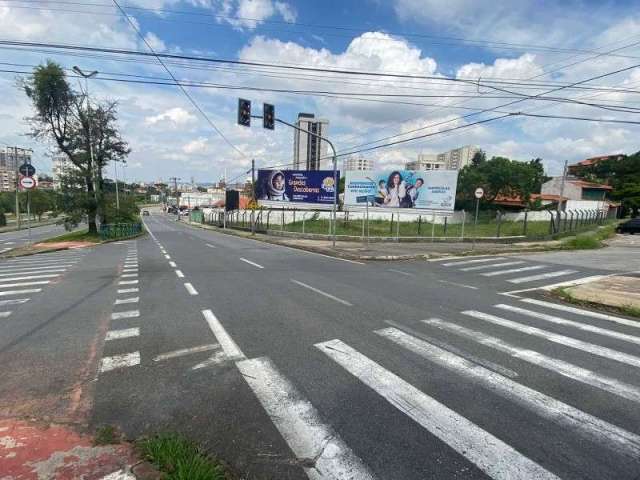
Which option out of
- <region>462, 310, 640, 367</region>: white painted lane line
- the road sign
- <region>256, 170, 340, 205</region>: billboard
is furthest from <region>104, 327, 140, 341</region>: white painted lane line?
<region>256, 170, 340, 205</region>: billboard

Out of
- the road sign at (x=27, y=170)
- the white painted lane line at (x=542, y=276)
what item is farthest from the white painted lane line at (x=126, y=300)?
the road sign at (x=27, y=170)

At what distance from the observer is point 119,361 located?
4492mm

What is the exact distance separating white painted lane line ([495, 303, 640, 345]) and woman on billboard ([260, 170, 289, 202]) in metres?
35.4

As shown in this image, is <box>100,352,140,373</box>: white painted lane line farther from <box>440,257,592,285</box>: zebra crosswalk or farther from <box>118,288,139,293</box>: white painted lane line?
<box>440,257,592,285</box>: zebra crosswalk

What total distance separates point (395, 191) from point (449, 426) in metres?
33.0

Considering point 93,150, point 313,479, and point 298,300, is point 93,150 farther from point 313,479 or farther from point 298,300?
point 313,479

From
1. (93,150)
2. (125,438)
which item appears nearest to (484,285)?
(125,438)

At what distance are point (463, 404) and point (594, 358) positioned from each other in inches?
103

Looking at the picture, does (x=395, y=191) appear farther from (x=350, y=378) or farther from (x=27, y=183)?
(x=350, y=378)

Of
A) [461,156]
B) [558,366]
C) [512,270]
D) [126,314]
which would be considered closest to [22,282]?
[126,314]

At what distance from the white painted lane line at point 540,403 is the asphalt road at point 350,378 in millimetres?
18

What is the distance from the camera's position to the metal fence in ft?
83.7

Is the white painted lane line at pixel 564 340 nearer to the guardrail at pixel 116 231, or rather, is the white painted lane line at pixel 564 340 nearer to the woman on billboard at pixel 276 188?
the guardrail at pixel 116 231

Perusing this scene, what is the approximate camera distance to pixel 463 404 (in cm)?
352
